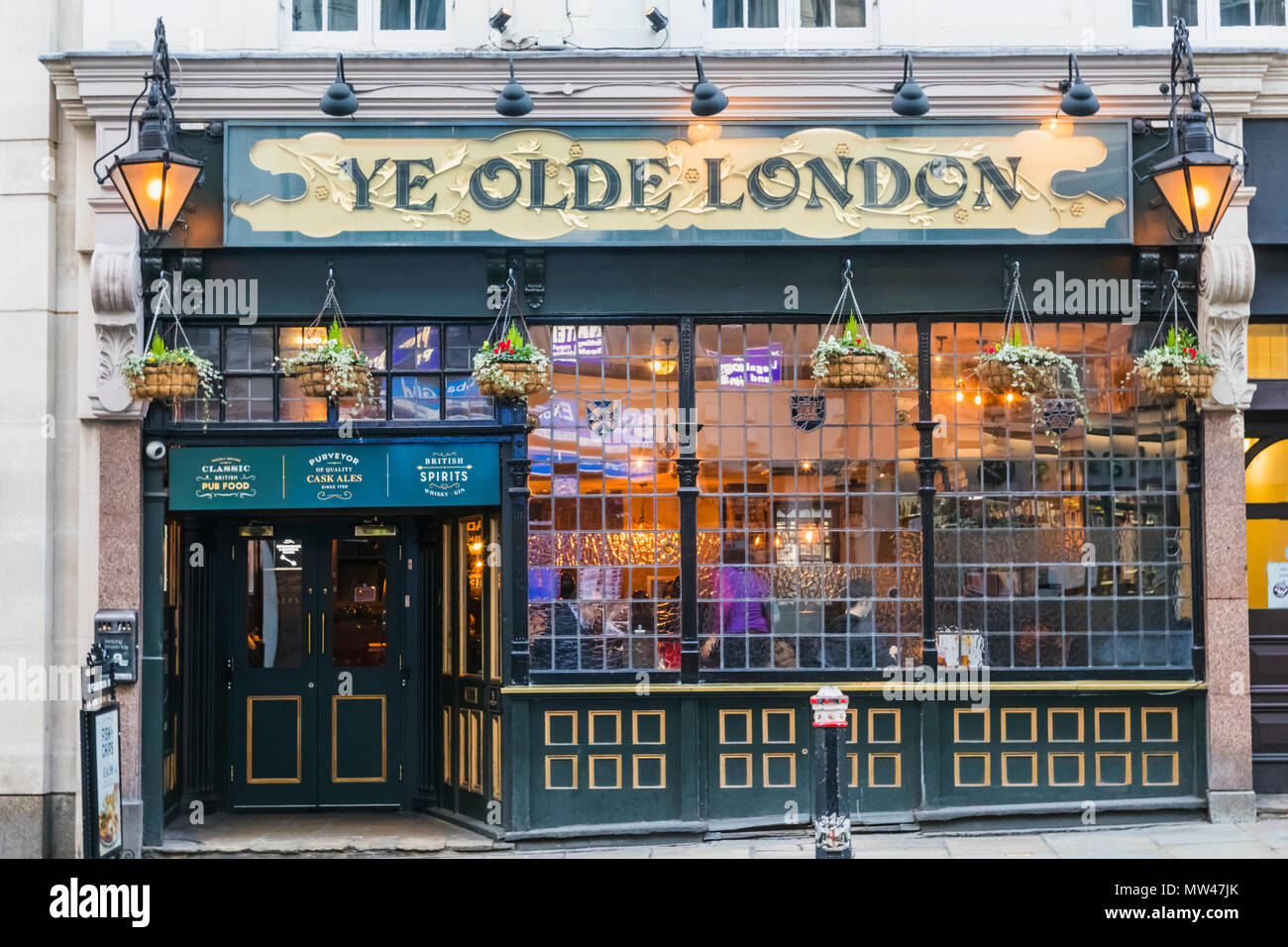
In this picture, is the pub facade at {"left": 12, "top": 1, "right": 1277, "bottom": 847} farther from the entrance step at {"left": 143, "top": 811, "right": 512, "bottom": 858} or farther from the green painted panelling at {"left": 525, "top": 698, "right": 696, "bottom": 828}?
the entrance step at {"left": 143, "top": 811, "right": 512, "bottom": 858}

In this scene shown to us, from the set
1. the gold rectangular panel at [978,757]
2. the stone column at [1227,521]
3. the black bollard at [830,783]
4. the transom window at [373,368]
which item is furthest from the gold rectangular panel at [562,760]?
the stone column at [1227,521]

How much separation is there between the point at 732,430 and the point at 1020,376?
2306 mm

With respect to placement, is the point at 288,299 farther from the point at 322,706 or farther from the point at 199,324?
the point at 322,706

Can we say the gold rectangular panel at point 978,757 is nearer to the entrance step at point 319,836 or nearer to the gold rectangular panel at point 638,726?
the gold rectangular panel at point 638,726

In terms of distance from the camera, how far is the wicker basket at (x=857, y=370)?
34.1 ft

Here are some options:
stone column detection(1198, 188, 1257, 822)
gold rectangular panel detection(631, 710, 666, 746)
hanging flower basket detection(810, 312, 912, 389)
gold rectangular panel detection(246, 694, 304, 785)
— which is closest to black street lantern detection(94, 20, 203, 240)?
gold rectangular panel detection(246, 694, 304, 785)

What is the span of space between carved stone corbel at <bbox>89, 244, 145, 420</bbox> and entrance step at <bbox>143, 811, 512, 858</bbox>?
345cm

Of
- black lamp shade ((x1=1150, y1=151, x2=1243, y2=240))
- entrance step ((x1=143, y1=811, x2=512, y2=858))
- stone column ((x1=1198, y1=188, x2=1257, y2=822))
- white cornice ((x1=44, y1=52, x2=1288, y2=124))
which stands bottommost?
entrance step ((x1=143, y1=811, x2=512, y2=858))

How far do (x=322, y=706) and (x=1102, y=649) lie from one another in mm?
6668

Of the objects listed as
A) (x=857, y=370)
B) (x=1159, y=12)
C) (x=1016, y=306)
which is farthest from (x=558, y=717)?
A: (x=1159, y=12)

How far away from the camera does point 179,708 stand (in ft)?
38.7

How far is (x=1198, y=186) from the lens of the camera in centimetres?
1027

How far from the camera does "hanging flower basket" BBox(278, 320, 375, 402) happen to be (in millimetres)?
10500

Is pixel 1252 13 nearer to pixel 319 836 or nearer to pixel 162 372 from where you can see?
pixel 162 372
